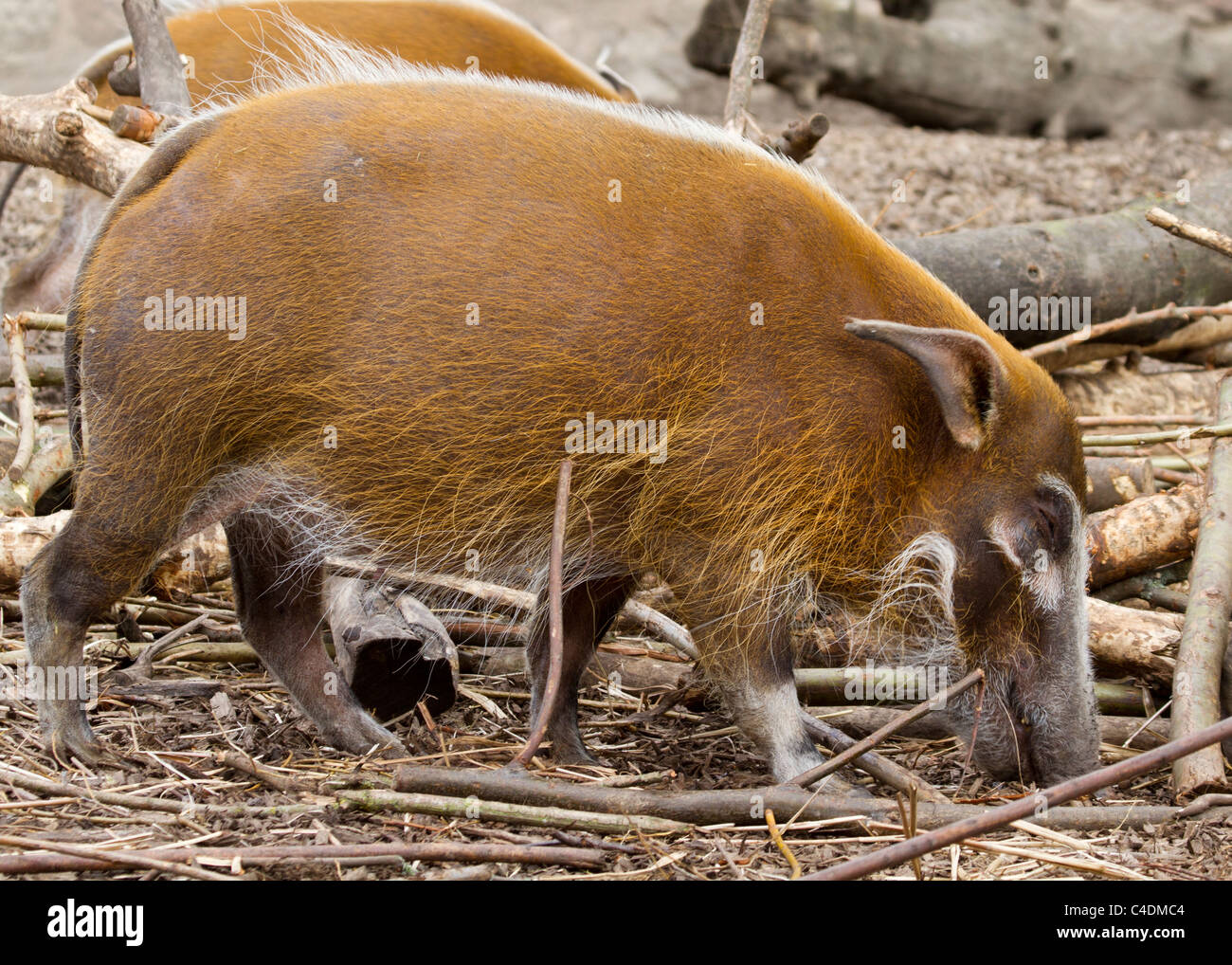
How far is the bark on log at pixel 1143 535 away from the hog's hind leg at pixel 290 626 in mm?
2539

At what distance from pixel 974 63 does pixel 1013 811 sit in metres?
10.6

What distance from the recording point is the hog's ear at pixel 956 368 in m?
3.39

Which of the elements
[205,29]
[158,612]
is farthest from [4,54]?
[158,612]

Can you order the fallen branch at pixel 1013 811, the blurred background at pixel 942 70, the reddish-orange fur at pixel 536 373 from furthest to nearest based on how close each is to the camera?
the blurred background at pixel 942 70 < the reddish-orange fur at pixel 536 373 < the fallen branch at pixel 1013 811

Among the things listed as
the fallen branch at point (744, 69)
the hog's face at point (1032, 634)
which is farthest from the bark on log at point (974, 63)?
the hog's face at point (1032, 634)

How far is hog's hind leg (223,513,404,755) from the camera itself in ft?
13.6

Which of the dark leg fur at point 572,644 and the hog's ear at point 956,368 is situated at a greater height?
the hog's ear at point 956,368

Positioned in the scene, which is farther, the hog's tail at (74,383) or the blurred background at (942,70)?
the blurred background at (942,70)

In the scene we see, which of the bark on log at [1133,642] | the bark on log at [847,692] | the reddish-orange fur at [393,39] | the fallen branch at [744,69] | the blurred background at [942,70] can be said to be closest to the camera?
the bark on log at [1133,642]

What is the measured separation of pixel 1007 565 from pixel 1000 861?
846 mm

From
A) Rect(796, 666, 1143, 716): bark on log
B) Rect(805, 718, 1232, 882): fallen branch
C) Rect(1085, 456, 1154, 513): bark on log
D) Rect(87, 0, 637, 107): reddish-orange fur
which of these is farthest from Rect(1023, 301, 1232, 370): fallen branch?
Rect(87, 0, 637, 107): reddish-orange fur

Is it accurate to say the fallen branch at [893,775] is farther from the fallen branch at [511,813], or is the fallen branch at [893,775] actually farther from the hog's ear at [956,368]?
the hog's ear at [956,368]

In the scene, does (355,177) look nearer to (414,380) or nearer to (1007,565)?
(414,380)

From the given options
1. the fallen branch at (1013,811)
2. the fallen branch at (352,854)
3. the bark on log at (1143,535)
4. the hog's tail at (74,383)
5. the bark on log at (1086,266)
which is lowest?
the fallen branch at (352,854)
